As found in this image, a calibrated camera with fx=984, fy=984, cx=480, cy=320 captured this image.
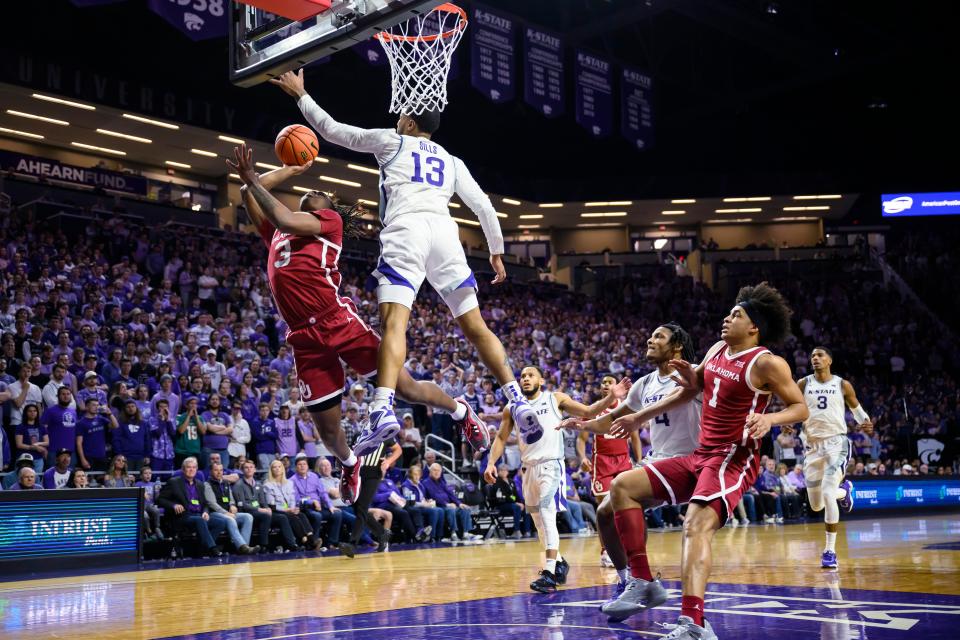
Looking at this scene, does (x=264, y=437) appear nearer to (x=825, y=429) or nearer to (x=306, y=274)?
(x=825, y=429)

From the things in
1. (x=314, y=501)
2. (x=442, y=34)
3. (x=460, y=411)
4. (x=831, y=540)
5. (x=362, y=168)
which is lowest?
(x=831, y=540)

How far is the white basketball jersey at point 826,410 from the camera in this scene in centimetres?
1164

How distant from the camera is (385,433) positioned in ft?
18.3

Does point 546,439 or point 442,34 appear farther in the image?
point 546,439

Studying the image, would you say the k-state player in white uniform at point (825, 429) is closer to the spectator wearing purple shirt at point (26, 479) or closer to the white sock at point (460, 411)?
the white sock at point (460, 411)

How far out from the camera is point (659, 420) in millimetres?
7734

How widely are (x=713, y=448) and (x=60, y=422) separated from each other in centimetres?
955

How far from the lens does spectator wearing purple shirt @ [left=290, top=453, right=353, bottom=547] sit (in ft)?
47.3

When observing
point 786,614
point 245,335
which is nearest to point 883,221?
point 245,335

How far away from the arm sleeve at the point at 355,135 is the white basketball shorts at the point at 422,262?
1.49 ft

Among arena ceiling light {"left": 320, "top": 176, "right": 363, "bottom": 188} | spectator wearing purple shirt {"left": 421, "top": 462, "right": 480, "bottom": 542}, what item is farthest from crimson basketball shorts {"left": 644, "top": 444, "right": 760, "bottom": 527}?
arena ceiling light {"left": 320, "top": 176, "right": 363, "bottom": 188}

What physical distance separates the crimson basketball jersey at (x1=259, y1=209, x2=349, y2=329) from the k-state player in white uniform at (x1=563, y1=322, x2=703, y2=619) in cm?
200

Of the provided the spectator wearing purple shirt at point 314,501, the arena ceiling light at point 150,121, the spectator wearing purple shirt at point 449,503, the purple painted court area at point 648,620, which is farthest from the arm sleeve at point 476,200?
the arena ceiling light at point 150,121

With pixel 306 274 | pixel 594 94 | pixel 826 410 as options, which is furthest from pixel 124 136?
pixel 306 274
